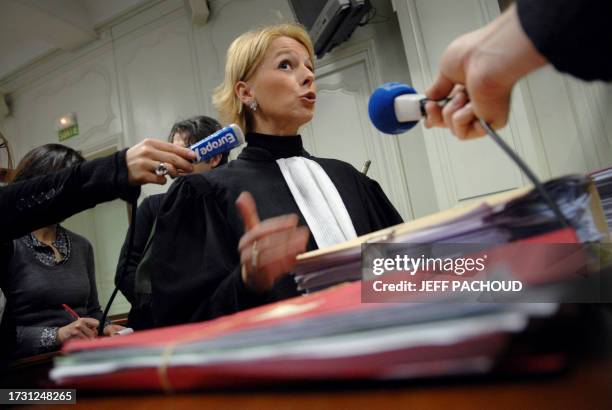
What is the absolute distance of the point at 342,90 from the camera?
2.32 metres

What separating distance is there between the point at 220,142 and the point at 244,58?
1.20ft

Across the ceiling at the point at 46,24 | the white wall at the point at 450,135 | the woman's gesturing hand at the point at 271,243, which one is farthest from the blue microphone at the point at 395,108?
the ceiling at the point at 46,24

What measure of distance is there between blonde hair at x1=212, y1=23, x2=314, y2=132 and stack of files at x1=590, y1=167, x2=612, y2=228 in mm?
621

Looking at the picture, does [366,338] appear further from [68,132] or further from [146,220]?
[68,132]

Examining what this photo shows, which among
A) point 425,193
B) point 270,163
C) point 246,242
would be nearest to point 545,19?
point 246,242

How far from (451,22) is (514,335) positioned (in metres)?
1.92

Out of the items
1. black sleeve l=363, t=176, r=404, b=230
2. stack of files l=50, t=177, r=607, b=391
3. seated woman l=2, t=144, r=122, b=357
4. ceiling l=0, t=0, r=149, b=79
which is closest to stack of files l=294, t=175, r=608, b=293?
stack of files l=50, t=177, r=607, b=391

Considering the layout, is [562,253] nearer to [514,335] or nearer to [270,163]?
[514,335]

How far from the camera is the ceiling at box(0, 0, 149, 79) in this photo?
2742 millimetres

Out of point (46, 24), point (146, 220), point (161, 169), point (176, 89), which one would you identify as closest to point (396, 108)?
point (161, 169)

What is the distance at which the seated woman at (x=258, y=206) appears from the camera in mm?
441

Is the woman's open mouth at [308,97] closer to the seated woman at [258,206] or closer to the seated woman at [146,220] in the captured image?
the seated woman at [258,206]

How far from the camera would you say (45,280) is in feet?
3.72

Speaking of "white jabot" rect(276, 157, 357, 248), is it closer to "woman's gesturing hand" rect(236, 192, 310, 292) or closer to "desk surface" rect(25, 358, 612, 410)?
"woman's gesturing hand" rect(236, 192, 310, 292)
